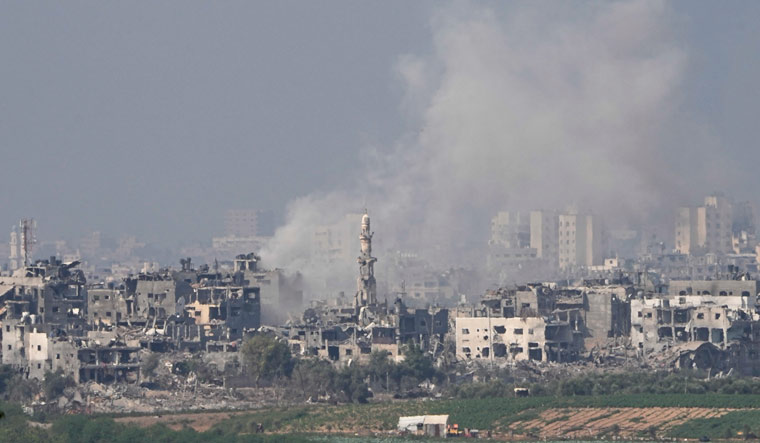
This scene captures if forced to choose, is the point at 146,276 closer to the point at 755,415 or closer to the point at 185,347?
the point at 185,347

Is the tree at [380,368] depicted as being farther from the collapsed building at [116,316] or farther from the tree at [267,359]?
the collapsed building at [116,316]

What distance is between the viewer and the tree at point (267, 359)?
90500 millimetres

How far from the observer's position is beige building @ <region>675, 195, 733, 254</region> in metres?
175

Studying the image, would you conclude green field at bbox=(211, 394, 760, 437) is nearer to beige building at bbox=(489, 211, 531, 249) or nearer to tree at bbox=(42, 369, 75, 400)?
tree at bbox=(42, 369, 75, 400)

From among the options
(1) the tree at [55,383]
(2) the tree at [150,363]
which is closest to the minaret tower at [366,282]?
(2) the tree at [150,363]

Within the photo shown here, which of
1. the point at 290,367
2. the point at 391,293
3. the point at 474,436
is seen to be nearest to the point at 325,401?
the point at 290,367

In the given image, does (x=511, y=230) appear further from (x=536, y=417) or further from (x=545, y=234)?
(x=536, y=417)

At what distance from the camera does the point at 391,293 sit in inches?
5576

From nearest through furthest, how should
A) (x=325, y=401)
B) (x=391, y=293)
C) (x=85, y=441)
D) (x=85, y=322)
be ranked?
(x=85, y=441), (x=325, y=401), (x=85, y=322), (x=391, y=293)

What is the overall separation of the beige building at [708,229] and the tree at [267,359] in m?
85.1

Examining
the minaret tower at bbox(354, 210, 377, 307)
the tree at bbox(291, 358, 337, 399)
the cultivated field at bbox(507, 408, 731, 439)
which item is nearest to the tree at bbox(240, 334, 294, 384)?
the tree at bbox(291, 358, 337, 399)

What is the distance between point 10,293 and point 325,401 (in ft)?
77.2

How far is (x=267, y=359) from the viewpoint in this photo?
90.8 meters

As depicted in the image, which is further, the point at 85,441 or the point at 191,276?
the point at 191,276
